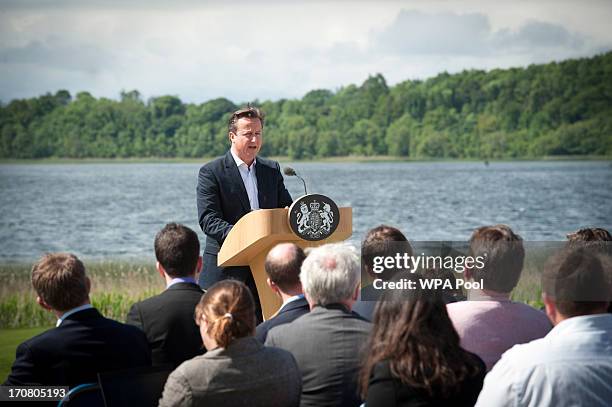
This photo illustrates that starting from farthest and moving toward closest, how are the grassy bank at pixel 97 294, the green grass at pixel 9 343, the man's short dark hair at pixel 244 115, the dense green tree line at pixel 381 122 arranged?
1. the dense green tree line at pixel 381 122
2. the grassy bank at pixel 97 294
3. the green grass at pixel 9 343
4. the man's short dark hair at pixel 244 115

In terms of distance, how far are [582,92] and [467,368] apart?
5415 centimetres

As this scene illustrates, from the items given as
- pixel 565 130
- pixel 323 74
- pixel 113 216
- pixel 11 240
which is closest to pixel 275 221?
pixel 11 240

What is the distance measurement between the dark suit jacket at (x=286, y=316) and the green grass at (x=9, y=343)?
3.49 meters

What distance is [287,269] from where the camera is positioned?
3.63 metres

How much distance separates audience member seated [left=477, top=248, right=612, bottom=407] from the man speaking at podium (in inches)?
93.3

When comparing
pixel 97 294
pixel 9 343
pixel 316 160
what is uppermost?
pixel 9 343

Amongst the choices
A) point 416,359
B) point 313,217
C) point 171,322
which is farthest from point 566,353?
point 313,217

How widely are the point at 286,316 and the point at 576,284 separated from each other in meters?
1.25

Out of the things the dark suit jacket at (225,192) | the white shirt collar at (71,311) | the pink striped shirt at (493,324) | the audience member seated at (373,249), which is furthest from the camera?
the dark suit jacket at (225,192)

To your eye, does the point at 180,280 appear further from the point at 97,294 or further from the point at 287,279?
the point at 97,294

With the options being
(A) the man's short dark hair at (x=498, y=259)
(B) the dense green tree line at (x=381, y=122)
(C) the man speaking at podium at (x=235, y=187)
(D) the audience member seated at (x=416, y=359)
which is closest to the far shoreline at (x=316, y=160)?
(B) the dense green tree line at (x=381, y=122)

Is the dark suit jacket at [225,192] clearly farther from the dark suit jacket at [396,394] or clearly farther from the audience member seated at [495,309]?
the dark suit jacket at [396,394]

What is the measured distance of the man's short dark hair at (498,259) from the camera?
138 inches

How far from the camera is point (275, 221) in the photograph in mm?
4367
